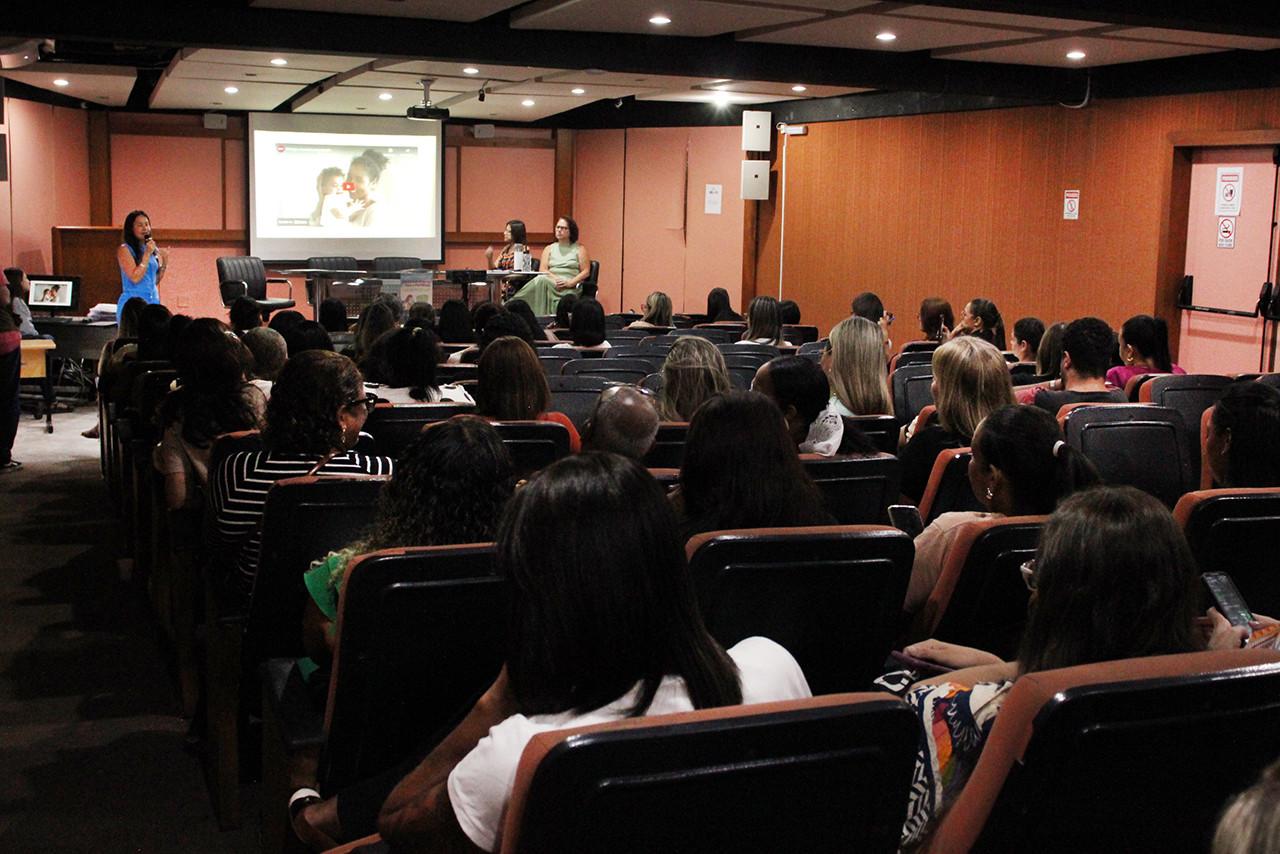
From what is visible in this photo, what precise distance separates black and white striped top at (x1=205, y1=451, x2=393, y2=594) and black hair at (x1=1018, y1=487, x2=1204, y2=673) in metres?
1.74

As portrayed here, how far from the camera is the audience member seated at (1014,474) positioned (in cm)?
247

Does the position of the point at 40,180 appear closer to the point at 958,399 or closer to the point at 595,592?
the point at 958,399

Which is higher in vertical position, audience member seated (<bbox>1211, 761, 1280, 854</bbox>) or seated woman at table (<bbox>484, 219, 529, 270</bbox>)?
seated woman at table (<bbox>484, 219, 529, 270</bbox>)

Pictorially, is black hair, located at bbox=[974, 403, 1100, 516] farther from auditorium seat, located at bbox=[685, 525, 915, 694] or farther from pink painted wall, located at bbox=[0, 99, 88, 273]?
pink painted wall, located at bbox=[0, 99, 88, 273]

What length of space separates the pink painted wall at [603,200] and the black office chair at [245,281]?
3.96 m

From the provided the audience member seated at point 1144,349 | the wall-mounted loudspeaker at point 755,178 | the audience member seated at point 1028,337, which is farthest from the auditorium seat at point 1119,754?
the wall-mounted loudspeaker at point 755,178

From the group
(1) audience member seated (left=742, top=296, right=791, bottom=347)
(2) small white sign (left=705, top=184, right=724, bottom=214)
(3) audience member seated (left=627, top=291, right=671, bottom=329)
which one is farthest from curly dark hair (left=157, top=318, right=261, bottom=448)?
(2) small white sign (left=705, top=184, right=724, bottom=214)

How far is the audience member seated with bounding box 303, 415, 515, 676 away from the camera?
210cm

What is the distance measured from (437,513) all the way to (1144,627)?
3.74ft

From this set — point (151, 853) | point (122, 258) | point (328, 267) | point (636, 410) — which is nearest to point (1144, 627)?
point (636, 410)

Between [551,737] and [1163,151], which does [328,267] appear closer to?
[1163,151]

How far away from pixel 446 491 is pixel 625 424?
1.43 meters

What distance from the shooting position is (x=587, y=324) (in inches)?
278

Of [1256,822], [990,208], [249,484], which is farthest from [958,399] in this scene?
[990,208]
